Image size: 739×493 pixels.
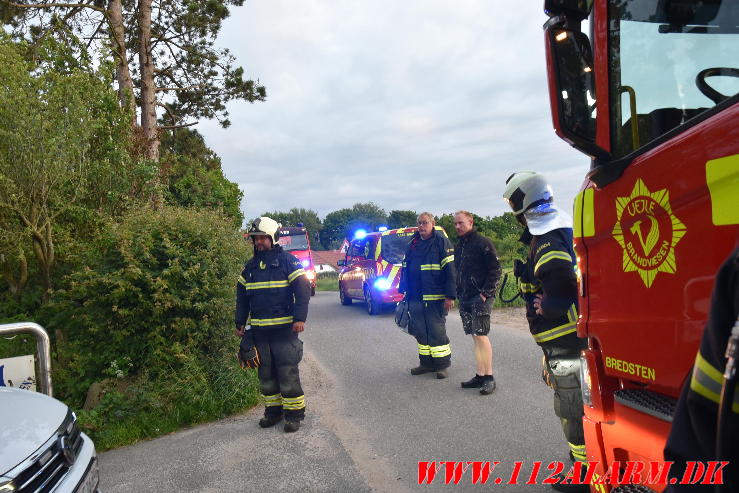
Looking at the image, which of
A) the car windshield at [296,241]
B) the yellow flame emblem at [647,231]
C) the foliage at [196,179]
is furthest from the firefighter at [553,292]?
the car windshield at [296,241]

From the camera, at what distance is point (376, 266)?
11773 mm

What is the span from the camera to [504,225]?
32531 mm

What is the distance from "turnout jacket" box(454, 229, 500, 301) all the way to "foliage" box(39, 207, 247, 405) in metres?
2.77

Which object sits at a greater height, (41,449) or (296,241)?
(296,241)

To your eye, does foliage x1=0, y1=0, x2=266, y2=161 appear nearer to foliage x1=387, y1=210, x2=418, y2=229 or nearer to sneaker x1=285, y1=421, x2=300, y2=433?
sneaker x1=285, y1=421, x2=300, y2=433

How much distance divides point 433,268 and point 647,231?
15.5 ft

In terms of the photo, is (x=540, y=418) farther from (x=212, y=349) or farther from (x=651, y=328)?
(x=212, y=349)

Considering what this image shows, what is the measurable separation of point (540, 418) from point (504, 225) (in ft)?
94.2

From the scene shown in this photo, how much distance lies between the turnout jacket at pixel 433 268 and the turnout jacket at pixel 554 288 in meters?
2.83

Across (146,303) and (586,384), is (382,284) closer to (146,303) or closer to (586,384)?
(146,303)

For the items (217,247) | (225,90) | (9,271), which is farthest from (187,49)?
(217,247)

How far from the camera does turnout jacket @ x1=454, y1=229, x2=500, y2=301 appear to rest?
579 cm

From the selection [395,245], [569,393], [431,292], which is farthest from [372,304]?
[569,393]

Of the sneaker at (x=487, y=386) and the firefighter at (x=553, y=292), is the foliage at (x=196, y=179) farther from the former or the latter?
the firefighter at (x=553, y=292)
